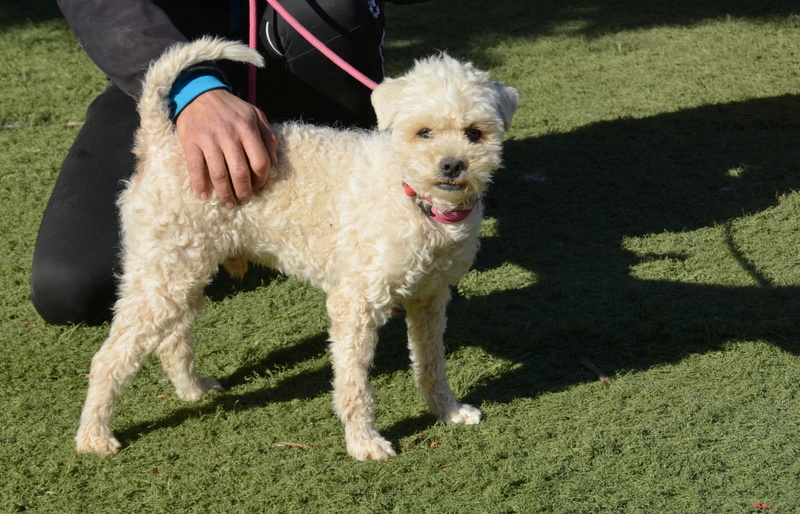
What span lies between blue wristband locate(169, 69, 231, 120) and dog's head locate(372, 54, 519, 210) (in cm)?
58

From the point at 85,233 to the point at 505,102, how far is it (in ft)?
5.87

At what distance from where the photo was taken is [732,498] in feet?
7.02

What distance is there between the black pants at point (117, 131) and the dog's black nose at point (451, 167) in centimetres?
129

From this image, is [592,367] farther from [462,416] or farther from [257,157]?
[257,157]

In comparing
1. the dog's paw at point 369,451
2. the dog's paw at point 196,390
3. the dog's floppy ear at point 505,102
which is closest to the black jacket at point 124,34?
the dog's paw at point 196,390

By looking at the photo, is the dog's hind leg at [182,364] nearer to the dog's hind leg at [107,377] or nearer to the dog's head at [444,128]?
the dog's hind leg at [107,377]

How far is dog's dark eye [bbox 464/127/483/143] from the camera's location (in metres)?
2.24

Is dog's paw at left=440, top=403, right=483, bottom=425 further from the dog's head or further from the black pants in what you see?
the black pants

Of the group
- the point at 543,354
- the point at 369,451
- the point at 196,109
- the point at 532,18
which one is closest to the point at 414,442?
the point at 369,451

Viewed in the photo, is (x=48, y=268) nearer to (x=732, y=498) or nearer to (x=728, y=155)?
(x=732, y=498)

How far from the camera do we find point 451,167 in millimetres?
2166

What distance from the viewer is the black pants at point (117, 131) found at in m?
3.14

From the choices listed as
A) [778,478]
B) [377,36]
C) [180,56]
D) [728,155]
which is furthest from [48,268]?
[728,155]

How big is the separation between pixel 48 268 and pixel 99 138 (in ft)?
2.10
